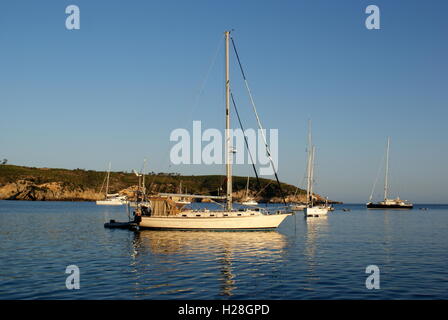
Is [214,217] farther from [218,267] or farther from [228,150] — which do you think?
[218,267]

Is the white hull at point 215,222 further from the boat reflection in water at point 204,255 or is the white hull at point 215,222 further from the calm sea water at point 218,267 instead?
the calm sea water at point 218,267

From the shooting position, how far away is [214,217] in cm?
4619

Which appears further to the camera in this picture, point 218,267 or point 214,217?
point 214,217

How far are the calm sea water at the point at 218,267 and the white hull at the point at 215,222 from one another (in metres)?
4.06

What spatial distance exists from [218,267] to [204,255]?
513cm

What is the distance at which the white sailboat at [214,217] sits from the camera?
4650 centimetres

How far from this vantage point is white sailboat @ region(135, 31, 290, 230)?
46.5 m

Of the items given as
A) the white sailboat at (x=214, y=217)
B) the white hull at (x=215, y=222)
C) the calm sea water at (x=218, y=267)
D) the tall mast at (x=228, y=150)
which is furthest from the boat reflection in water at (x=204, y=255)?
the tall mast at (x=228, y=150)

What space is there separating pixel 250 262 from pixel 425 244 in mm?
22993

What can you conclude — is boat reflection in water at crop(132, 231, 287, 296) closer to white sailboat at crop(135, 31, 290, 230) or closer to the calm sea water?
the calm sea water

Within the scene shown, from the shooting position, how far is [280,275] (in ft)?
75.9

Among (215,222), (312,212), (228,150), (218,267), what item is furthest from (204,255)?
(312,212)
